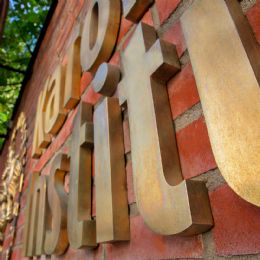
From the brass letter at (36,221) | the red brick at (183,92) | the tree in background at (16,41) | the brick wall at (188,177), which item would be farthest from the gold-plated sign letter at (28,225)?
the tree in background at (16,41)

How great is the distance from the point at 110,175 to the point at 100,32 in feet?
1.32

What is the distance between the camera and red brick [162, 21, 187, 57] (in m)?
0.49

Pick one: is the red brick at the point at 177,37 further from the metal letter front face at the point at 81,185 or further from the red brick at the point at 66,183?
the red brick at the point at 66,183

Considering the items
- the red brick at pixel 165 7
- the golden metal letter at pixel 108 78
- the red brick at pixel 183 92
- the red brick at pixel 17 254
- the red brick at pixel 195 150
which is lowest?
the red brick at pixel 195 150

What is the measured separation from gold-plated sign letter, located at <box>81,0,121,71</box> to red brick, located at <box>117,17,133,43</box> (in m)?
0.01

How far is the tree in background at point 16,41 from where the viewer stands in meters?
2.81

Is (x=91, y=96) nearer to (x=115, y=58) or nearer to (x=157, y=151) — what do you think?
(x=115, y=58)

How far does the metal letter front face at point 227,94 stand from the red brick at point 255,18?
0.03 metres

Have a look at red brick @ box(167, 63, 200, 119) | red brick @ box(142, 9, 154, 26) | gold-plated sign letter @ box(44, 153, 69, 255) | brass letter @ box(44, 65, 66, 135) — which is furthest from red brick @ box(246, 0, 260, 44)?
brass letter @ box(44, 65, 66, 135)

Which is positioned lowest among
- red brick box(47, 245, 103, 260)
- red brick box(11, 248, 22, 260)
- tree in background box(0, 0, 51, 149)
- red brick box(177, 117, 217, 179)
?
red brick box(47, 245, 103, 260)

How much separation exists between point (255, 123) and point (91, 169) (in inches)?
19.5

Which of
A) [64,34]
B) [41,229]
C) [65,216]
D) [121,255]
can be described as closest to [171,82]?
[121,255]

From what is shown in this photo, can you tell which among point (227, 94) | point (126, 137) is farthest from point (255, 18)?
point (126, 137)

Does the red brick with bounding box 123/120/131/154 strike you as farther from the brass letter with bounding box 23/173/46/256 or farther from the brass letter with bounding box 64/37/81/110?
the brass letter with bounding box 23/173/46/256
